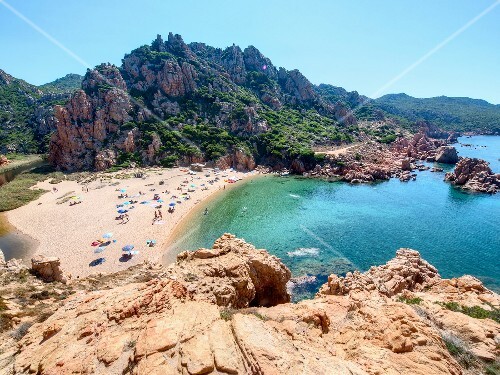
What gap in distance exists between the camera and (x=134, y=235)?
37438mm

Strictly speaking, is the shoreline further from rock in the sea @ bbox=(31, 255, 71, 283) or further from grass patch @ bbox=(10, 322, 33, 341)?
grass patch @ bbox=(10, 322, 33, 341)

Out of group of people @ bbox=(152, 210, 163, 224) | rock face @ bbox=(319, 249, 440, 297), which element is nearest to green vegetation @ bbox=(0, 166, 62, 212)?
group of people @ bbox=(152, 210, 163, 224)

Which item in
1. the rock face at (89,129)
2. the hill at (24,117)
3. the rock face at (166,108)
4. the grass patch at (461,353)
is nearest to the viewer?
the grass patch at (461,353)

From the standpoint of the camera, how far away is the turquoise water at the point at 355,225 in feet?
105

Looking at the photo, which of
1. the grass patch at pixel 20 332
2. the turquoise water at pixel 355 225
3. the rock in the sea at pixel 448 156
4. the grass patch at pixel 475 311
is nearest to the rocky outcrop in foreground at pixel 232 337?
the grass patch at pixel 475 311

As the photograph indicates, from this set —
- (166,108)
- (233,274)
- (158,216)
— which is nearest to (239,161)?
(166,108)

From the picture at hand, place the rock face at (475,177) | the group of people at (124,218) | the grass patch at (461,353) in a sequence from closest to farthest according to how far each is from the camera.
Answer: the grass patch at (461,353) → the group of people at (124,218) → the rock face at (475,177)

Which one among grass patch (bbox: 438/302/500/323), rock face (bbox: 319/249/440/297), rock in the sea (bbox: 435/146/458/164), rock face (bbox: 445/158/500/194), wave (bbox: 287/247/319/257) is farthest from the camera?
rock in the sea (bbox: 435/146/458/164)

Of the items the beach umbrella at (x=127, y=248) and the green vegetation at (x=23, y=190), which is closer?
the beach umbrella at (x=127, y=248)

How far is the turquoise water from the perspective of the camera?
3212cm

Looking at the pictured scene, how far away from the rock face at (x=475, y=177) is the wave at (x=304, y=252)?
4758 cm

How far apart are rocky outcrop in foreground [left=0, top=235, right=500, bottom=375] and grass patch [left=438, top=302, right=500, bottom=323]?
15 centimetres

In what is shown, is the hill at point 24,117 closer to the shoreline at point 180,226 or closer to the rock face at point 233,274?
the shoreline at point 180,226

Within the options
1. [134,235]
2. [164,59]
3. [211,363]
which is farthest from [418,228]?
[164,59]
